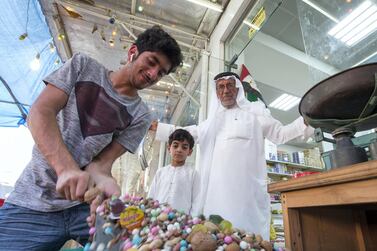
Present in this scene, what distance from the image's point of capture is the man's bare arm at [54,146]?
460mm

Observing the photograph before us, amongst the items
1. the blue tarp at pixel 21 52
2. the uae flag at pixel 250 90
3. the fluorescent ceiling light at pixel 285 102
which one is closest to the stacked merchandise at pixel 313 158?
the fluorescent ceiling light at pixel 285 102

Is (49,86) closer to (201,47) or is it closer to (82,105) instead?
(82,105)

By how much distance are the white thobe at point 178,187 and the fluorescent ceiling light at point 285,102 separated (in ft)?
9.37

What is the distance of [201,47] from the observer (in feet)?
10.0

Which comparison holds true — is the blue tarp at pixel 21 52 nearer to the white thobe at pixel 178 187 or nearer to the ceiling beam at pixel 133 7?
the ceiling beam at pixel 133 7

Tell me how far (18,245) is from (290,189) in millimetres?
732

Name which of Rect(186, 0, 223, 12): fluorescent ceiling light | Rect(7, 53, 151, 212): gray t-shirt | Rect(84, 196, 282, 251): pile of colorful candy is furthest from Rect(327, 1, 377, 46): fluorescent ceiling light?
Rect(84, 196, 282, 251): pile of colorful candy

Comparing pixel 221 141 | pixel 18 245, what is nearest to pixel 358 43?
pixel 221 141

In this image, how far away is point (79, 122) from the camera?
2.34 ft

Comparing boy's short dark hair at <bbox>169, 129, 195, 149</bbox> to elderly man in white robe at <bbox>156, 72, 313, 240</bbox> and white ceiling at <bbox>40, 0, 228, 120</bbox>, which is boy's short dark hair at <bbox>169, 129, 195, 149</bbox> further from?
Result: white ceiling at <bbox>40, 0, 228, 120</bbox>

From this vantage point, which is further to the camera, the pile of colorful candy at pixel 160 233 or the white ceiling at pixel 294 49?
the white ceiling at pixel 294 49

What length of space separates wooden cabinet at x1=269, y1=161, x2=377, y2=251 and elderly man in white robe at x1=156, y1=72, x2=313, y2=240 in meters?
0.61

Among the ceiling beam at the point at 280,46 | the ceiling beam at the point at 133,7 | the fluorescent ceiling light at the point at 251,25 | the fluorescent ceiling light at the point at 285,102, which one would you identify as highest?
the ceiling beam at the point at 280,46

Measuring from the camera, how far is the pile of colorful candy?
343mm
